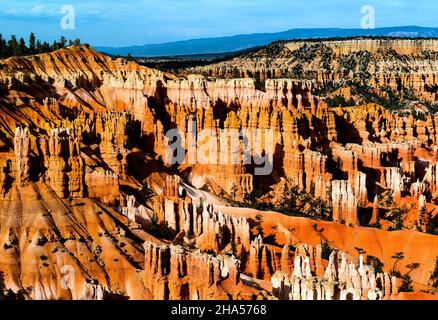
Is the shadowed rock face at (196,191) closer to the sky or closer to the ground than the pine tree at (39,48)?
closer to the ground

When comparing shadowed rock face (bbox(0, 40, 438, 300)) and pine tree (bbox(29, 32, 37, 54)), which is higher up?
pine tree (bbox(29, 32, 37, 54))

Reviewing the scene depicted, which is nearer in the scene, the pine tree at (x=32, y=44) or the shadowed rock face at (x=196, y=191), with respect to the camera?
the shadowed rock face at (x=196, y=191)

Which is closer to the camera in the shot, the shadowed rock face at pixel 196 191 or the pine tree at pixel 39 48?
the shadowed rock face at pixel 196 191

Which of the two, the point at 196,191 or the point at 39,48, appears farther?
the point at 39,48

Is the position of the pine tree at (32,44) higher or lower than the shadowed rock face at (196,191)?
higher

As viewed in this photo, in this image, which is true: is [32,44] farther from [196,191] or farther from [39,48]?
[196,191]

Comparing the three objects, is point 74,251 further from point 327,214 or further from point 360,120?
point 360,120

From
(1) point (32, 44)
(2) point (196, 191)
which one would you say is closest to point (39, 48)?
(1) point (32, 44)

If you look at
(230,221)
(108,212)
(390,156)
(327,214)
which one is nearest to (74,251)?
(108,212)
